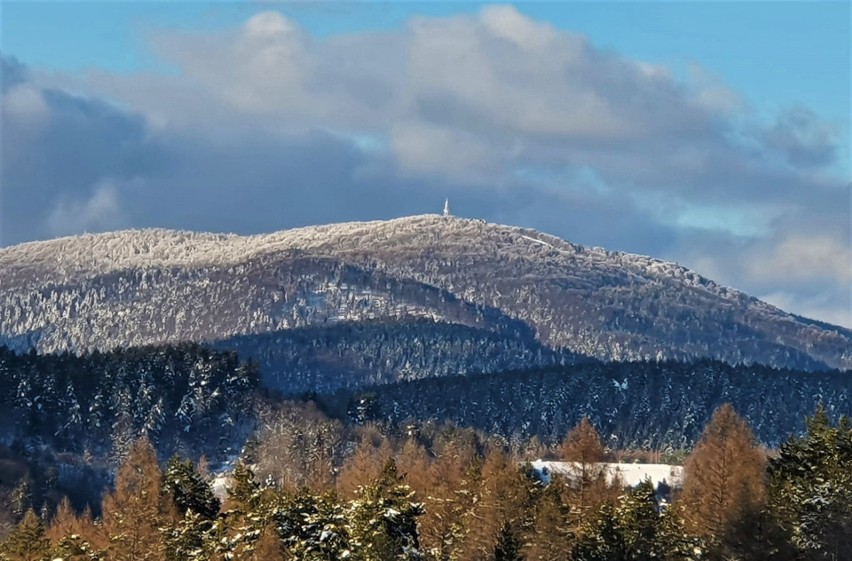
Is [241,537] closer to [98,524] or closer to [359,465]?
[98,524]

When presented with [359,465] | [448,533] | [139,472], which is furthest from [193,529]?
[139,472]

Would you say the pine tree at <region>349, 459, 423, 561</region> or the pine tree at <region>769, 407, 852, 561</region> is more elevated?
the pine tree at <region>769, 407, 852, 561</region>

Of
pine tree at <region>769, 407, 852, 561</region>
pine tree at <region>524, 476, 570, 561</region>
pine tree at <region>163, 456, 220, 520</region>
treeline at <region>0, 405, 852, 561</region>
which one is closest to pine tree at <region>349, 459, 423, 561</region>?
treeline at <region>0, 405, 852, 561</region>

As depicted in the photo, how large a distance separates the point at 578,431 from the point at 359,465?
3474cm

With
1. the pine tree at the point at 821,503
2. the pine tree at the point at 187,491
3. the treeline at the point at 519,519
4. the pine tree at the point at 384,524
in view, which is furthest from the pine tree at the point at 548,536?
the pine tree at the point at 187,491

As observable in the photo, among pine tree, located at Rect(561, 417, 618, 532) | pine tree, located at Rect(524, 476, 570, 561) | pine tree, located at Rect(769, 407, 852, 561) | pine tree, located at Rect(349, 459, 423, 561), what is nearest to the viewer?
pine tree, located at Rect(349, 459, 423, 561)

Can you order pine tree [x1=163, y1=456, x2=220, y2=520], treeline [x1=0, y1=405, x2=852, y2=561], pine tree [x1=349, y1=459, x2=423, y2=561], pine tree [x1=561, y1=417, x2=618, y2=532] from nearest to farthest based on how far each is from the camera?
1. pine tree [x1=349, y1=459, x2=423, y2=561]
2. treeline [x1=0, y1=405, x2=852, y2=561]
3. pine tree [x1=561, y1=417, x2=618, y2=532]
4. pine tree [x1=163, y1=456, x2=220, y2=520]

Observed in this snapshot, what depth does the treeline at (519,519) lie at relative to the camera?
9638 cm

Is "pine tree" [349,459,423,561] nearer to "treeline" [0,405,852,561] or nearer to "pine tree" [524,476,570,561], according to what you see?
"treeline" [0,405,852,561]

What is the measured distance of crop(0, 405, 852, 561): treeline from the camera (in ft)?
316

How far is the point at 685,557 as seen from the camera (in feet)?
325

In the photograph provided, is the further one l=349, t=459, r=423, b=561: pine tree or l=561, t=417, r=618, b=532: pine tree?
l=561, t=417, r=618, b=532: pine tree

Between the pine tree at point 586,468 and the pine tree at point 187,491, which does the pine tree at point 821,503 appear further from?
the pine tree at point 187,491

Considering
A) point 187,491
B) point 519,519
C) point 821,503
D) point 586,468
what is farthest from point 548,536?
point 187,491
